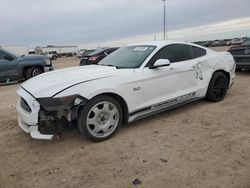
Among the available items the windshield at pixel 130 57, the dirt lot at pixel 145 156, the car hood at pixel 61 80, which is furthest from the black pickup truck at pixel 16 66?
the car hood at pixel 61 80

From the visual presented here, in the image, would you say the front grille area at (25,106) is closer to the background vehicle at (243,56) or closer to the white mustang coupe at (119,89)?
the white mustang coupe at (119,89)

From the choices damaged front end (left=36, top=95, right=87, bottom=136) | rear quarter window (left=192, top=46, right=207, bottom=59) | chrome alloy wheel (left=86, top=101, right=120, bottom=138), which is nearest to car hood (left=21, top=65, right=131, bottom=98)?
damaged front end (left=36, top=95, right=87, bottom=136)

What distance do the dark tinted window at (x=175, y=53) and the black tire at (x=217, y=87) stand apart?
804 mm

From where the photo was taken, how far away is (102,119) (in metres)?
3.82

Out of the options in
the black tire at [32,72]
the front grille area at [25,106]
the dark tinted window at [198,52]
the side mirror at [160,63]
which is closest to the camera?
the front grille area at [25,106]

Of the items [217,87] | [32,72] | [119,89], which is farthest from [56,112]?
[32,72]

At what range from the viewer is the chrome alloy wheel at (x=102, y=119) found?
3715mm

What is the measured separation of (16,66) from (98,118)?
8.30m

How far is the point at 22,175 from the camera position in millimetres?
3080

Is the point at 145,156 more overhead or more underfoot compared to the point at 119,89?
more underfoot

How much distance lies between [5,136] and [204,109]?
3.89 meters

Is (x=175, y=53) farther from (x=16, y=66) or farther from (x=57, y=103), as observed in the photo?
(x=16, y=66)

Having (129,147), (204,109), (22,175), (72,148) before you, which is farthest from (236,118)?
(22,175)

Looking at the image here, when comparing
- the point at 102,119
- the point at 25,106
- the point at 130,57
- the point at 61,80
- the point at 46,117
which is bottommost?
the point at 102,119
